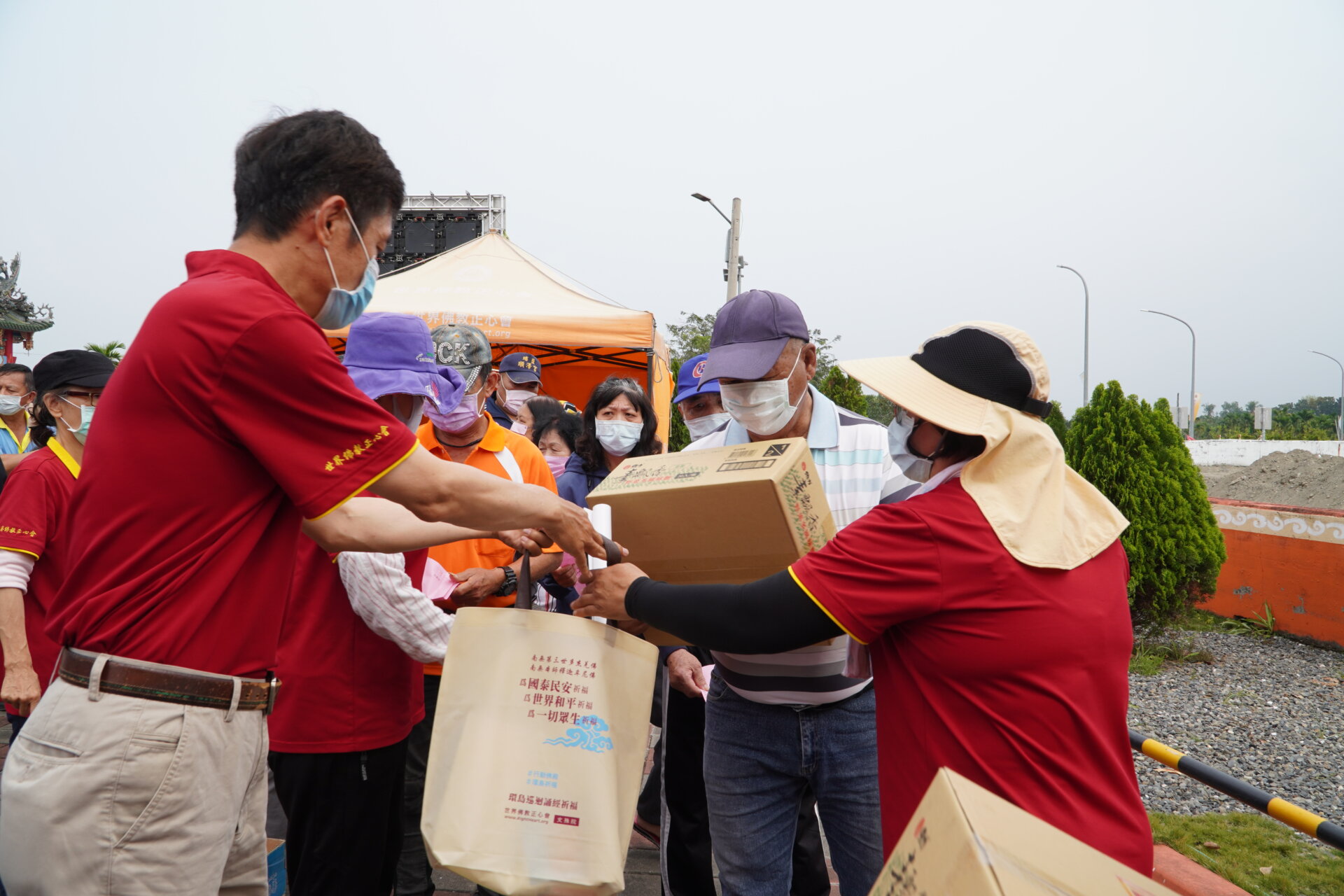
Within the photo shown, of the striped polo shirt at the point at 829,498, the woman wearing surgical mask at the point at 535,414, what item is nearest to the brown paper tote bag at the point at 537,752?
the striped polo shirt at the point at 829,498

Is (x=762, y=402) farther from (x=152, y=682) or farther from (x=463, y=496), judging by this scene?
(x=152, y=682)

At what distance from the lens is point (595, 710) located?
1.77m

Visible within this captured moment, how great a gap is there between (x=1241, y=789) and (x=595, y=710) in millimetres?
2322

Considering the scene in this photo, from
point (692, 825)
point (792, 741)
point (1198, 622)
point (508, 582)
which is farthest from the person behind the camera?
point (1198, 622)

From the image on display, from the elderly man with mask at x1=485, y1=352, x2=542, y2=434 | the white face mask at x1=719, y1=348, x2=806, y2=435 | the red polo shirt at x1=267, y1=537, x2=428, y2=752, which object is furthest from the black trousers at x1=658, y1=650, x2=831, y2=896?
Answer: the elderly man with mask at x1=485, y1=352, x2=542, y2=434

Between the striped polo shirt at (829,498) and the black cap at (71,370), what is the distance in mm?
2568

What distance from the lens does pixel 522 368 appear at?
6750mm

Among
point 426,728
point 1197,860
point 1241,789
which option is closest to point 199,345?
point 426,728

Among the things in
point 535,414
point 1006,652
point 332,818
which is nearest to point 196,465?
point 332,818

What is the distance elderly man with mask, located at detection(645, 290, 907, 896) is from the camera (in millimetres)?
2266

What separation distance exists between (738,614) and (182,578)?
1.02 meters

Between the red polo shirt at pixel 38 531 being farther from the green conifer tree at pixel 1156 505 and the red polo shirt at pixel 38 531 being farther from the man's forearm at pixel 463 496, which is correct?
the green conifer tree at pixel 1156 505

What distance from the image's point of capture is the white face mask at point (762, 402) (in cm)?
252

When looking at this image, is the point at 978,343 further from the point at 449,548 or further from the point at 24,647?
the point at 24,647
